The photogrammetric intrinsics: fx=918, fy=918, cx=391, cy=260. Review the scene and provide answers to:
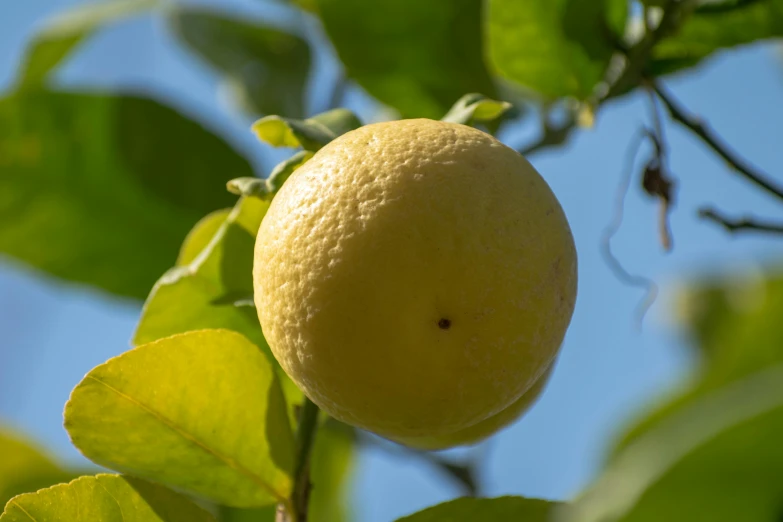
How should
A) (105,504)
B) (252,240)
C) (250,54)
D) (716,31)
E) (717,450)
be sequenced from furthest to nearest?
(250,54), (716,31), (252,240), (105,504), (717,450)

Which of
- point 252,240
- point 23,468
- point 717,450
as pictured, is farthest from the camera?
point 23,468

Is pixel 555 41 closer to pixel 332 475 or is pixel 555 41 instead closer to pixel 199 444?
pixel 199 444

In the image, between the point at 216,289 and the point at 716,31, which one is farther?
the point at 716,31

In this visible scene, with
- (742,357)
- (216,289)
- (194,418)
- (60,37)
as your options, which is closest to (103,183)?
(60,37)

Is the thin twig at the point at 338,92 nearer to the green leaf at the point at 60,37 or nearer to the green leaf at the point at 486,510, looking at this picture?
the green leaf at the point at 60,37

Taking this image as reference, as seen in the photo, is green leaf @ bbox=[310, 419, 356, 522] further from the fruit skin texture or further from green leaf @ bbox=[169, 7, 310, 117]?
the fruit skin texture

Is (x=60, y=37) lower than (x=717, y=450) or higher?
lower

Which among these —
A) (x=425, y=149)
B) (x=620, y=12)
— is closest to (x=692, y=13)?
(x=620, y=12)

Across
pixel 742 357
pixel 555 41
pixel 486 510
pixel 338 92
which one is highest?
pixel 742 357
